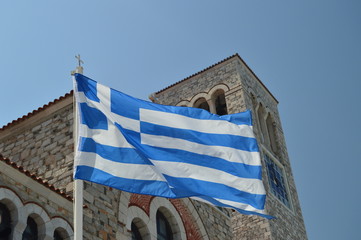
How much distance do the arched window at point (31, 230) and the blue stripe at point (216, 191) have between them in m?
2.24

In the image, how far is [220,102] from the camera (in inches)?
1105

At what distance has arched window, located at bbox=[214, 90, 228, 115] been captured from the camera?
27625 millimetres

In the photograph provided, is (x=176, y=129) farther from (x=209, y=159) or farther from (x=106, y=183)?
(x=106, y=183)

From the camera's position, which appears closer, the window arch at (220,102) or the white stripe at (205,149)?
the white stripe at (205,149)

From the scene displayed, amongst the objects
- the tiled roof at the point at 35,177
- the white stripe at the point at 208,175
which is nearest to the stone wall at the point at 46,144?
the tiled roof at the point at 35,177

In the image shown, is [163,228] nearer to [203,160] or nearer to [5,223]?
[203,160]

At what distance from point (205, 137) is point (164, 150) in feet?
3.31

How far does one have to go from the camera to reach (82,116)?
320 inches

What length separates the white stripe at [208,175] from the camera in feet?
28.7


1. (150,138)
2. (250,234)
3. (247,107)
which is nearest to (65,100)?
(150,138)

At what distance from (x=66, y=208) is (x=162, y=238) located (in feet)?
8.10

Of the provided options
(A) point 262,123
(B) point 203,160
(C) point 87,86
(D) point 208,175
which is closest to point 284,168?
(A) point 262,123

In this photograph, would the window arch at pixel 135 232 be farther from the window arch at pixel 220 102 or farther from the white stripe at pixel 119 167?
the window arch at pixel 220 102

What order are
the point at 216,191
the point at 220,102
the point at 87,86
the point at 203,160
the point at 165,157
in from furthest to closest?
Answer: the point at 220,102 < the point at 203,160 < the point at 216,191 < the point at 165,157 < the point at 87,86
